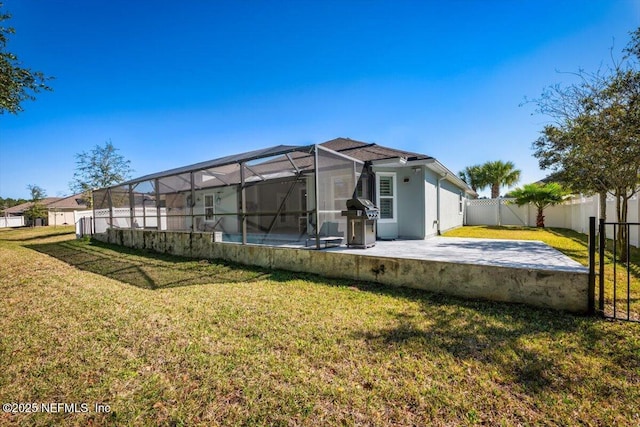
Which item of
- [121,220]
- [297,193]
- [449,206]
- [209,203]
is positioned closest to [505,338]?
[297,193]

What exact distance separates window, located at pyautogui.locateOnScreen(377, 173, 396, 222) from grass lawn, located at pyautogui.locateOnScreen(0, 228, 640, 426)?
477cm

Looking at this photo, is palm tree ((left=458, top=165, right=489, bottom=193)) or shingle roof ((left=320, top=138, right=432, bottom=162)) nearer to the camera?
shingle roof ((left=320, top=138, right=432, bottom=162))

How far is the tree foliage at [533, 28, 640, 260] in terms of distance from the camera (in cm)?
569

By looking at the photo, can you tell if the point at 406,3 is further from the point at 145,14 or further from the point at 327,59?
the point at 145,14

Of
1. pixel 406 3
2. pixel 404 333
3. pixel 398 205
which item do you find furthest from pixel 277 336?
pixel 406 3

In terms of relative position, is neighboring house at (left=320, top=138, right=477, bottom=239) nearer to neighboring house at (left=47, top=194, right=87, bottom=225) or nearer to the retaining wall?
the retaining wall

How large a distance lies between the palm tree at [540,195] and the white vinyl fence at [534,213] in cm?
73

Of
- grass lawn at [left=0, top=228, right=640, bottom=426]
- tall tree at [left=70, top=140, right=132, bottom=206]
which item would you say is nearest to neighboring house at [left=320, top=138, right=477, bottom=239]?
grass lawn at [left=0, top=228, right=640, bottom=426]

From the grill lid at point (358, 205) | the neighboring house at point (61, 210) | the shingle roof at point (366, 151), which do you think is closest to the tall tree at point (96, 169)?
the neighboring house at point (61, 210)

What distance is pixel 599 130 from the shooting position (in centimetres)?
627

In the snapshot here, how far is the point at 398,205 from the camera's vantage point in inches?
379

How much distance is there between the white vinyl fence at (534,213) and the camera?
1201cm

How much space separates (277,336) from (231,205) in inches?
401

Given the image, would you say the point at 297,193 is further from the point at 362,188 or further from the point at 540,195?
the point at 540,195
